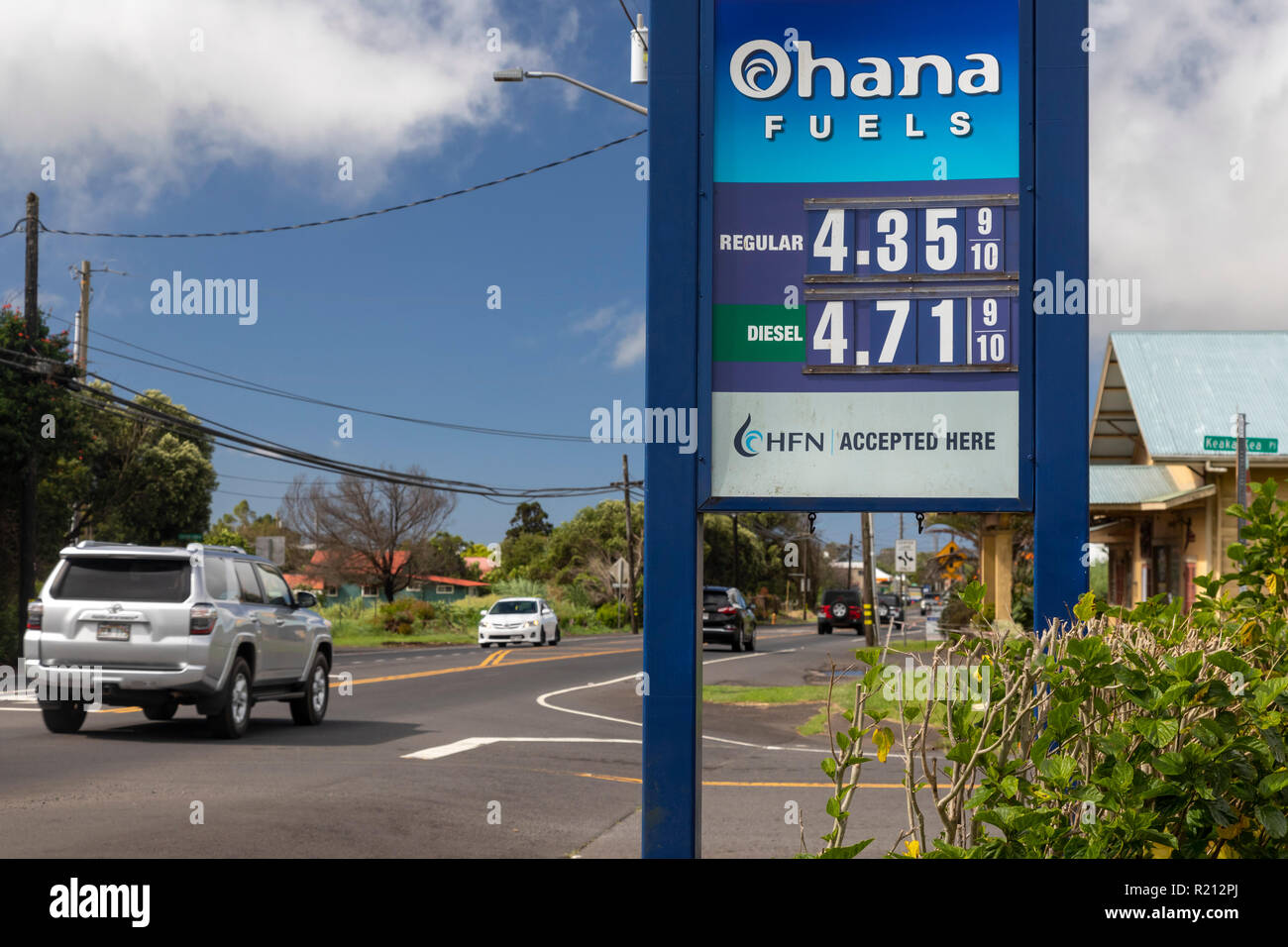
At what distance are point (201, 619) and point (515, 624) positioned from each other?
26.6 meters

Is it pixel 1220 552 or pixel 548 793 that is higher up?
pixel 1220 552

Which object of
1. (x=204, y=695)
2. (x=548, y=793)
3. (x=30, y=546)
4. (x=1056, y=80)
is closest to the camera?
(x=1056, y=80)

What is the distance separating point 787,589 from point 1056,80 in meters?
94.8

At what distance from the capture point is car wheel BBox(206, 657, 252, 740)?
42.7 feet

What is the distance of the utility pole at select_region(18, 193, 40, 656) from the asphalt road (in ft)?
30.0

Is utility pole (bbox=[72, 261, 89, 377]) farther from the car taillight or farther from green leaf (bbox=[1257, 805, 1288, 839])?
green leaf (bbox=[1257, 805, 1288, 839])

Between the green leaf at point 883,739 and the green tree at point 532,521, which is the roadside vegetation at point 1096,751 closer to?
the green leaf at point 883,739

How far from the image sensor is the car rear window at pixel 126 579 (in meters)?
12.8

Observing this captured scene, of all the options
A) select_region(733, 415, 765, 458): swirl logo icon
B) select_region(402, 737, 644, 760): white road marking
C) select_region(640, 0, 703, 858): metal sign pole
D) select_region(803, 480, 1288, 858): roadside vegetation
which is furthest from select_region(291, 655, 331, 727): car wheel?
select_region(803, 480, 1288, 858): roadside vegetation

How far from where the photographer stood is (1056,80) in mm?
4969

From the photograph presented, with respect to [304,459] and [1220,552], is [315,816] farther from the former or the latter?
[304,459]
